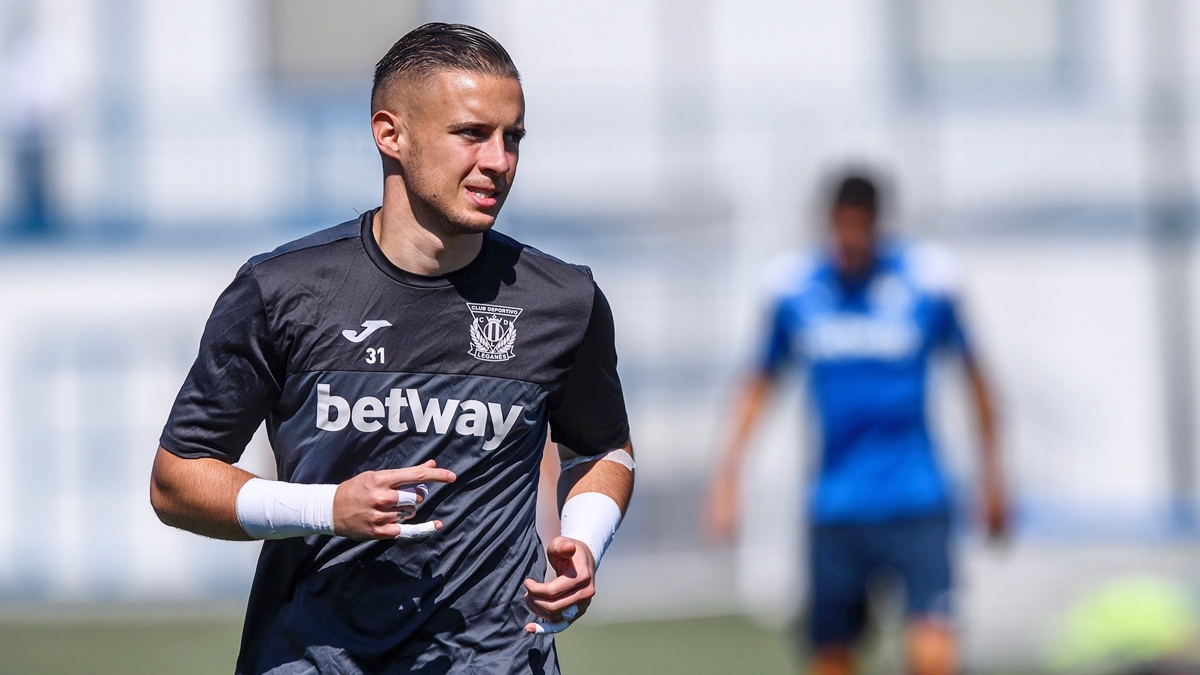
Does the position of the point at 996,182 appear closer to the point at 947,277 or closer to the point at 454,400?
the point at 947,277

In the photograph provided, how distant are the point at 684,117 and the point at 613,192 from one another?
97 centimetres

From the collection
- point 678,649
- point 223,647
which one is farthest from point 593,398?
point 223,647

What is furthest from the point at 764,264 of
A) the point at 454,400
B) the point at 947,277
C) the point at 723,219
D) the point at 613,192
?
the point at 454,400

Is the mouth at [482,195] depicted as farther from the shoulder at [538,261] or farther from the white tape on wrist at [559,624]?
the white tape on wrist at [559,624]

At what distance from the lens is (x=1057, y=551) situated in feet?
34.4

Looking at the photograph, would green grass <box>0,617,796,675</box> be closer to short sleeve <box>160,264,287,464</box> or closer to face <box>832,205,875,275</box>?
face <box>832,205,875,275</box>

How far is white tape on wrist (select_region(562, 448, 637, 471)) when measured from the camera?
13.0 ft

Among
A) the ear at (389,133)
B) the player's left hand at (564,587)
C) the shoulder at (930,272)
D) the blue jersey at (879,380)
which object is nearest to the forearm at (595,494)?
the player's left hand at (564,587)

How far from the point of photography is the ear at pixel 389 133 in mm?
3658

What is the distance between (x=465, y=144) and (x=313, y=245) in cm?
39

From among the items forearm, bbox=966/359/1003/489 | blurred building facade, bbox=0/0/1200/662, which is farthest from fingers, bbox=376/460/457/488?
blurred building facade, bbox=0/0/1200/662

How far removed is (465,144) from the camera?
3561mm

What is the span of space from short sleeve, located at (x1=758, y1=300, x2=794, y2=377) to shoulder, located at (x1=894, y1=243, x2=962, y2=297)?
537 mm

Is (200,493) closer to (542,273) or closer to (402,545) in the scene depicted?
(402,545)
